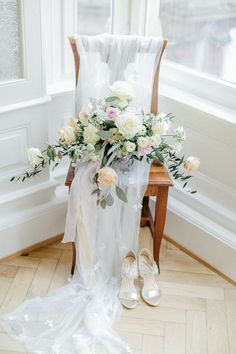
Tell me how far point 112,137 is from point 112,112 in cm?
10

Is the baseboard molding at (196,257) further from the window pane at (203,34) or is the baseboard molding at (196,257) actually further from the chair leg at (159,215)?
the window pane at (203,34)

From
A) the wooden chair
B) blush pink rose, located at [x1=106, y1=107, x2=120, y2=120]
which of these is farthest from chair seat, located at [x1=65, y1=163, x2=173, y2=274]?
blush pink rose, located at [x1=106, y1=107, x2=120, y2=120]

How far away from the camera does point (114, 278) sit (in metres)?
2.35

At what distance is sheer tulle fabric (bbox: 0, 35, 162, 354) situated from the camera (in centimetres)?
206

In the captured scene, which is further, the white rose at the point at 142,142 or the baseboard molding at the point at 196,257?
the baseboard molding at the point at 196,257

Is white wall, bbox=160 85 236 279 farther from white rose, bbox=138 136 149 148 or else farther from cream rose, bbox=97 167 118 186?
cream rose, bbox=97 167 118 186

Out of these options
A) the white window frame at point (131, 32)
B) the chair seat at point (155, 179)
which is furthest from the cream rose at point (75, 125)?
the white window frame at point (131, 32)

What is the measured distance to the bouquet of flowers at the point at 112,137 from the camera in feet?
6.49

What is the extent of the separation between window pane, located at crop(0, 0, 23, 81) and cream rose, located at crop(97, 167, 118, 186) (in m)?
0.64

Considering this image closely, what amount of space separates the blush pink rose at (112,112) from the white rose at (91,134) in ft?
0.26

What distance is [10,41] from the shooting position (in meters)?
2.13

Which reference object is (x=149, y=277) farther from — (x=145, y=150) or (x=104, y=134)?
(x=104, y=134)

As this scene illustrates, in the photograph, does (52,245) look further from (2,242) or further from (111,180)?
(111,180)

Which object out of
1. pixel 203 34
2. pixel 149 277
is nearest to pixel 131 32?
pixel 203 34
